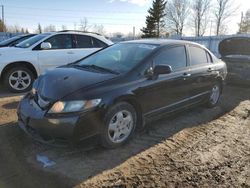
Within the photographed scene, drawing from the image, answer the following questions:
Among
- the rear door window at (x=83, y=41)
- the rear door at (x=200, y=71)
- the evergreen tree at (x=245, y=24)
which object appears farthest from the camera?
the evergreen tree at (x=245, y=24)

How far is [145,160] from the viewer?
3.92m

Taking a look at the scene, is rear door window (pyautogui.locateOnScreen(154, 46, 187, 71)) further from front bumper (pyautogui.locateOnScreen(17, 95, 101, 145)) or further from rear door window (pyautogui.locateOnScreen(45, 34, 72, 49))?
rear door window (pyautogui.locateOnScreen(45, 34, 72, 49))

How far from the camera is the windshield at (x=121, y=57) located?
15.3 ft

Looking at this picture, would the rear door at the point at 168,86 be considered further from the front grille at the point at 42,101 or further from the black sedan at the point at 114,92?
the front grille at the point at 42,101

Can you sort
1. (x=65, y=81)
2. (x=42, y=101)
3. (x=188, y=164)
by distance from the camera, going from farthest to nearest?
(x=65, y=81)
(x=42, y=101)
(x=188, y=164)

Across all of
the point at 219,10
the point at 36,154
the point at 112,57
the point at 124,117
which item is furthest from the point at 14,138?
the point at 219,10

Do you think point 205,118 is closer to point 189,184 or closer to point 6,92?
point 189,184

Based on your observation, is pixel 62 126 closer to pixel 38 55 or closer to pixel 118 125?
pixel 118 125

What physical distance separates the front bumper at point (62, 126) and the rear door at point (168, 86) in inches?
37.3

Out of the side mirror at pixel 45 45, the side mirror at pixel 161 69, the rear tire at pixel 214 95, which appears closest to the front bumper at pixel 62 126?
the side mirror at pixel 161 69

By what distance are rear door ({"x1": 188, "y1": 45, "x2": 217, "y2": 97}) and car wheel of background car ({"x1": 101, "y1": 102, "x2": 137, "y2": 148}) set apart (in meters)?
1.77

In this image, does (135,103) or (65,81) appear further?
(135,103)

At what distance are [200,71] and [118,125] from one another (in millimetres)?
2448

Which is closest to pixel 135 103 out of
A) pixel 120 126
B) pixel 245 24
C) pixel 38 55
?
pixel 120 126
